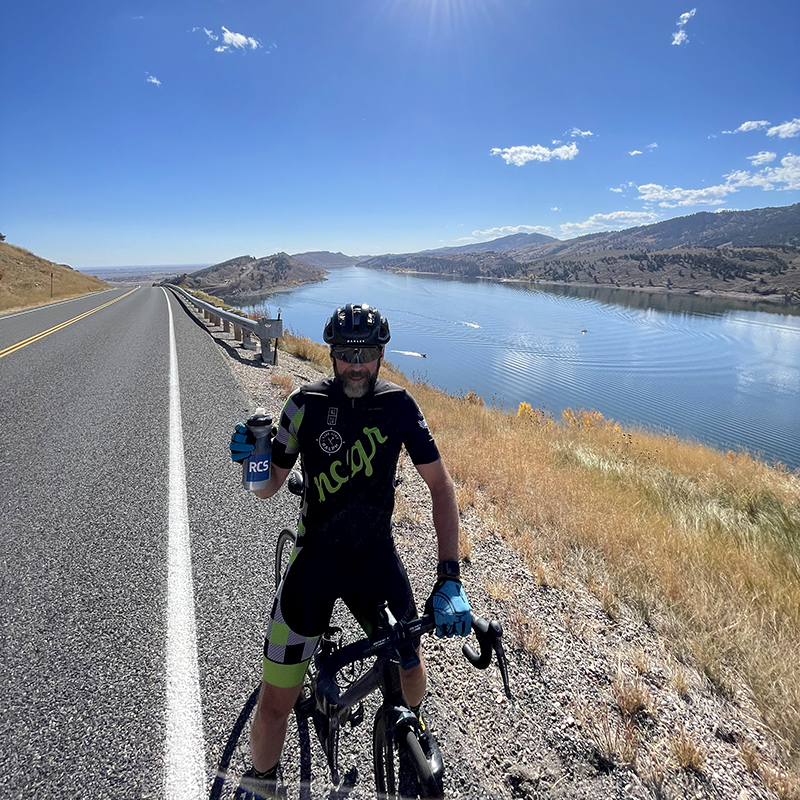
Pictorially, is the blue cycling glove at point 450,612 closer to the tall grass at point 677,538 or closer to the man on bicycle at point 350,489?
the man on bicycle at point 350,489

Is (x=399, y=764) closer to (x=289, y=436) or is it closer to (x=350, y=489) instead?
(x=350, y=489)

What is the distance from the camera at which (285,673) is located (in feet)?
6.28

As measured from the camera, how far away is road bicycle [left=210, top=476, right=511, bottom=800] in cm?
162

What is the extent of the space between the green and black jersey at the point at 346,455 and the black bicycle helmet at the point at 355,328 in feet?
0.90

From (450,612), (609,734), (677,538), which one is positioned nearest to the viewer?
(450,612)

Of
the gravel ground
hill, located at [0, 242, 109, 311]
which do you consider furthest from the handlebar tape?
hill, located at [0, 242, 109, 311]

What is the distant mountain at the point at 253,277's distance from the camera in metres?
100

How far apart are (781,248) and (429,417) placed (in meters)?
162

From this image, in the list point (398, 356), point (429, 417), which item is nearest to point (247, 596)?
point (429, 417)

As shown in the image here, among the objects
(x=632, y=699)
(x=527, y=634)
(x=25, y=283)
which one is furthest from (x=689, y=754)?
(x=25, y=283)

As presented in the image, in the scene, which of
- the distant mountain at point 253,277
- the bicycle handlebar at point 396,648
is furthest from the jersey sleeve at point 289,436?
the distant mountain at point 253,277

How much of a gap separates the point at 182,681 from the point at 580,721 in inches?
89.9

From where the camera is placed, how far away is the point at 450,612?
1.78 metres

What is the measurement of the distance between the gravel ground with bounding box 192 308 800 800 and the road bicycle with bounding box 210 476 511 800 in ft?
0.70
